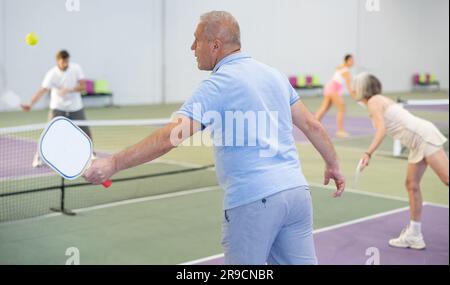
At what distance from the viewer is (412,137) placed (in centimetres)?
667

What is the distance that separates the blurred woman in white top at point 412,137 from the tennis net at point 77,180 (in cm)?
248

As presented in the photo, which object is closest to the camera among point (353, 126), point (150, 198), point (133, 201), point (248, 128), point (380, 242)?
point (248, 128)

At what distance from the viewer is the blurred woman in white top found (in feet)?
21.1

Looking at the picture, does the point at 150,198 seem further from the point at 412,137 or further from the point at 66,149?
the point at 66,149

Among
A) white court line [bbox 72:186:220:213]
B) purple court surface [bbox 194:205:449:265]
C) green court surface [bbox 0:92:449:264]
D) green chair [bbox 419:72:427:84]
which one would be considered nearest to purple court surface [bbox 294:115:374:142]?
green court surface [bbox 0:92:449:264]

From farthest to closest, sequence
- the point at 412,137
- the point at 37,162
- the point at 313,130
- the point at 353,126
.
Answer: the point at 353,126 → the point at 37,162 → the point at 412,137 → the point at 313,130

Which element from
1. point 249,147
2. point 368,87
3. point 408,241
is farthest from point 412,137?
point 249,147

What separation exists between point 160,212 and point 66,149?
4.76 m

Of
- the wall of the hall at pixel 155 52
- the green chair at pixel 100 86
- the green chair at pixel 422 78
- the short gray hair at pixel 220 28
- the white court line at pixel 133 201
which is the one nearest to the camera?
the short gray hair at pixel 220 28

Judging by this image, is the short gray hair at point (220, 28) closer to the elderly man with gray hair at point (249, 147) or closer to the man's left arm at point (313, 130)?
the elderly man with gray hair at point (249, 147)

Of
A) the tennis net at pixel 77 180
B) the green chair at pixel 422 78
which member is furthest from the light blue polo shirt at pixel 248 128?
the green chair at pixel 422 78

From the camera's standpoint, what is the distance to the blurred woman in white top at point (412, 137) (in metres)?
6.42

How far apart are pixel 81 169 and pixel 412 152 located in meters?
4.15
